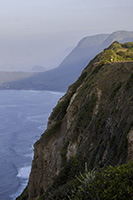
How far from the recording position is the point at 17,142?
8081 centimetres

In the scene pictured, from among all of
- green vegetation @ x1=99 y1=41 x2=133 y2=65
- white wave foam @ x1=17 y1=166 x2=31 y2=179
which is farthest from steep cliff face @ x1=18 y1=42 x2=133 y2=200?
white wave foam @ x1=17 y1=166 x2=31 y2=179

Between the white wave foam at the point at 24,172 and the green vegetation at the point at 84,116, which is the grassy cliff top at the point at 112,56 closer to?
the green vegetation at the point at 84,116

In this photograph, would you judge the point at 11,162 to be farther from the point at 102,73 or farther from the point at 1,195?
the point at 102,73

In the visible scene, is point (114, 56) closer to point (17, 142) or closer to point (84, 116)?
point (84, 116)

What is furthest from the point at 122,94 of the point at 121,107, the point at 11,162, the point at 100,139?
the point at 11,162

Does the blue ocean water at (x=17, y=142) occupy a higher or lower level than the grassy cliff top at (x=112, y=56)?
lower

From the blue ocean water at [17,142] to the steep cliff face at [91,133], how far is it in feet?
76.7

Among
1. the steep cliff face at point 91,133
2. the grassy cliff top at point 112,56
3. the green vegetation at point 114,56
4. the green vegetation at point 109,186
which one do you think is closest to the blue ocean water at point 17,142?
the steep cliff face at point 91,133

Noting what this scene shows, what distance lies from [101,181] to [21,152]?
64.7 m

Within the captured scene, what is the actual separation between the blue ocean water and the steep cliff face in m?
23.4

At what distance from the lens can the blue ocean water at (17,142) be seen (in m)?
54.5

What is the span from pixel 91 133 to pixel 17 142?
6371 cm

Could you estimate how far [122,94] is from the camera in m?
18.7

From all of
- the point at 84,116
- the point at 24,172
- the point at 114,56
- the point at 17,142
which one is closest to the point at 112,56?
the point at 114,56
